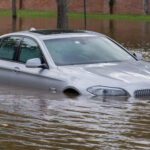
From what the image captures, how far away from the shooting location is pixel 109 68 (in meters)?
10.4

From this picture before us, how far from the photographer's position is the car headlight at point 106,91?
9.86 m

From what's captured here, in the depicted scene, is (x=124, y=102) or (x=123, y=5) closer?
(x=124, y=102)

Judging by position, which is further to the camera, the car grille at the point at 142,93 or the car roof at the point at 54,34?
the car roof at the point at 54,34

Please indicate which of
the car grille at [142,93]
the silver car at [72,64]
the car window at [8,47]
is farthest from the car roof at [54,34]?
the car grille at [142,93]

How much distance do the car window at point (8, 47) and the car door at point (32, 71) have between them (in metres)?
0.20

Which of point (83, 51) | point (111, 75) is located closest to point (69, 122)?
point (111, 75)

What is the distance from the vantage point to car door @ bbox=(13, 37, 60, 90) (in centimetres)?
1058

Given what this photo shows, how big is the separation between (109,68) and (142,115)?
4.52ft

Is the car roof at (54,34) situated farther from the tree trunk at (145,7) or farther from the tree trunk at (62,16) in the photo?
the tree trunk at (145,7)

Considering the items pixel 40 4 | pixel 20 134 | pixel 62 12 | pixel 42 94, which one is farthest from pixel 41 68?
pixel 40 4

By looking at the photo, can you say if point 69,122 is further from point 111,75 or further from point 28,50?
point 28,50

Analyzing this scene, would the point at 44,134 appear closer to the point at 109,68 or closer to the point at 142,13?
the point at 109,68

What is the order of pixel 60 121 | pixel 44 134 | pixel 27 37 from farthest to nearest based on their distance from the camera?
pixel 27 37
pixel 60 121
pixel 44 134

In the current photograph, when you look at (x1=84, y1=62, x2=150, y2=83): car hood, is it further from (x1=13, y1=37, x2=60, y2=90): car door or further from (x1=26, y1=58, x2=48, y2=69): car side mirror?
(x1=26, y1=58, x2=48, y2=69): car side mirror
